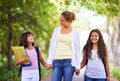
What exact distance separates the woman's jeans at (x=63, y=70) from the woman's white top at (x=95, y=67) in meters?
0.38

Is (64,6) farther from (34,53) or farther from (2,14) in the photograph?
(34,53)

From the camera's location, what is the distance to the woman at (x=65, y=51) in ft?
26.8

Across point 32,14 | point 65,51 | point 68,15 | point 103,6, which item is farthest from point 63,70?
point 32,14

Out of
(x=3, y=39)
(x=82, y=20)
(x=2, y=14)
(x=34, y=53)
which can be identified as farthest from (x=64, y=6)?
(x=82, y=20)

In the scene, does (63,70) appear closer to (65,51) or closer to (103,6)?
→ (65,51)

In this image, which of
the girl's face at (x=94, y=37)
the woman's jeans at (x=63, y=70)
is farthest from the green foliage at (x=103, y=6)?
the woman's jeans at (x=63, y=70)

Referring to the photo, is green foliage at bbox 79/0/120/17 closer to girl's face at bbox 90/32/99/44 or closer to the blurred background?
the blurred background

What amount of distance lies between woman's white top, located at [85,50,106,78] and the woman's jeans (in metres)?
0.38

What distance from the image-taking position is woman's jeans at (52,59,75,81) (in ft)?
26.7

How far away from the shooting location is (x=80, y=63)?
8.54 meters

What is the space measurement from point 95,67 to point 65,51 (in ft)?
2.24

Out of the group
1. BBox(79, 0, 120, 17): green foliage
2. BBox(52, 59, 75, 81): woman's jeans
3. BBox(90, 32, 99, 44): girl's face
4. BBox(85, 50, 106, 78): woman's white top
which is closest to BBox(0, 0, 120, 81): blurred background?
BBox(79, 0, 120, 17): green foliage

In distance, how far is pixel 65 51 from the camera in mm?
8242

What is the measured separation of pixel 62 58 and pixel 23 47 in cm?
82
